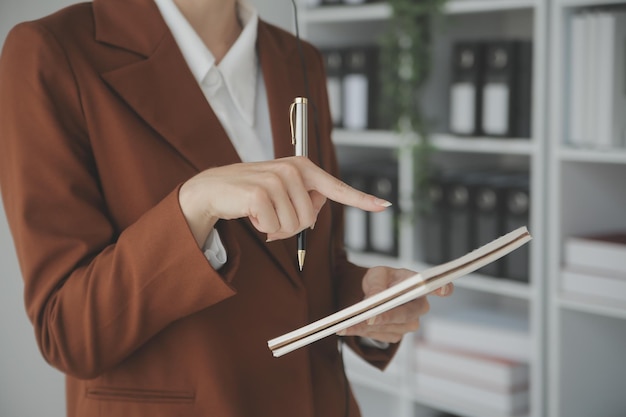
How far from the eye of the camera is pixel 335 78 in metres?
3.15

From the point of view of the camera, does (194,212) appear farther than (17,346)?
No

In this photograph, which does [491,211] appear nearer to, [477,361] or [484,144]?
[484,144]

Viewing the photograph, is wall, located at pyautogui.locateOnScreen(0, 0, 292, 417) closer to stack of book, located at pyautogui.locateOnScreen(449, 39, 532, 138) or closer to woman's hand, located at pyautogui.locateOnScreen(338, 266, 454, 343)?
woman's hand, located at pyautogui.locateOnScreen(338, 266, 454, 343)

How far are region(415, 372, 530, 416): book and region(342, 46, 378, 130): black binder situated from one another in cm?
90

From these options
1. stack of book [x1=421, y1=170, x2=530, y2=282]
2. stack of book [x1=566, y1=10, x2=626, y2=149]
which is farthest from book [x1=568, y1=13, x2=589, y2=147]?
stack of book [x1=421, y1=170, x2=530, y2=282]

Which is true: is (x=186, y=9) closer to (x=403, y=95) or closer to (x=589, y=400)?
(x=403, y=95)

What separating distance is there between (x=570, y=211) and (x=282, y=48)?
Result: 1.42 metres

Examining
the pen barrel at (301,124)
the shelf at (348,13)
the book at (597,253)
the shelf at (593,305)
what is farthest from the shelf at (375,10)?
the pen barrel at (301,124)

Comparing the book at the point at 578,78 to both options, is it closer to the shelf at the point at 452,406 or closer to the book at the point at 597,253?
the book at the point at 597,253

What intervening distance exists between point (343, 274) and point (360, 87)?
181 cm

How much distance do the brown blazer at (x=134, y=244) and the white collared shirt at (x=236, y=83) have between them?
32 mm

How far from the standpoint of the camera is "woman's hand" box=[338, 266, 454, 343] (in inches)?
46.7

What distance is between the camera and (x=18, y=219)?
101cm

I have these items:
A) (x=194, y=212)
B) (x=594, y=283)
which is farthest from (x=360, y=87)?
(x=194, y=212)
